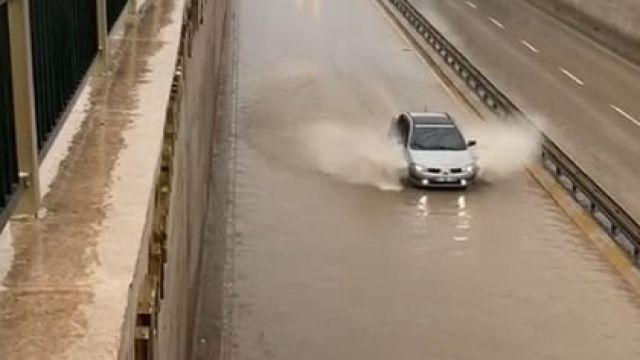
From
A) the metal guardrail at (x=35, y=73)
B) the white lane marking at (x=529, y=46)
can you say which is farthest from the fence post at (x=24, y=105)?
the white lane marking at (x=529, y=46)

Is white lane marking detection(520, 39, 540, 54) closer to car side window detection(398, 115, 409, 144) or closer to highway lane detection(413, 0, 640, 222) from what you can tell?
highway lane detection(413, 0, 640, 222)

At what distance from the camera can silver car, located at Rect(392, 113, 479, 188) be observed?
22.1 m

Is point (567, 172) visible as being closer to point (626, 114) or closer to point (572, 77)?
point (626, 114)

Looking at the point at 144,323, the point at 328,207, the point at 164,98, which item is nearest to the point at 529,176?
the point at 328,207

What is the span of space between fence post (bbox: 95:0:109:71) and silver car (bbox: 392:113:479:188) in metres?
15.2

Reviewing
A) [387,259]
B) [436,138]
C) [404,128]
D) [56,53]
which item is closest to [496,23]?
[404,128]

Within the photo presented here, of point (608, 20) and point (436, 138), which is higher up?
point (436, 138)

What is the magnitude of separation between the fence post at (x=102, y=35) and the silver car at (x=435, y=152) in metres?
15.2

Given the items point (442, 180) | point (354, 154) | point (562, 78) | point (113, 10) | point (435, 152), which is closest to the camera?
point (113, 10)

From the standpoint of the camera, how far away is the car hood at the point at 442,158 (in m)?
22.2

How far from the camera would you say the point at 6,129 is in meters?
3.82

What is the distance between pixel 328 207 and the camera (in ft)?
68.1

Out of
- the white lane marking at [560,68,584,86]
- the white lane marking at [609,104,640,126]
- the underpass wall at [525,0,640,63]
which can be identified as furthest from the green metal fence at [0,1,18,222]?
the underpass wall at [525,0,640,63]

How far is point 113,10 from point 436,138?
15.5 metres
